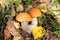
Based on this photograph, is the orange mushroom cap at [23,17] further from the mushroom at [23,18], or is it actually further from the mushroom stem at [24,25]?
the mushroom stem at [24,25]

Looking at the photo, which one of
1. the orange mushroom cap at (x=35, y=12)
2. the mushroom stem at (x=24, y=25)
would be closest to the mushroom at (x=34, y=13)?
the orange mushroom cap at (x=35, y=12)

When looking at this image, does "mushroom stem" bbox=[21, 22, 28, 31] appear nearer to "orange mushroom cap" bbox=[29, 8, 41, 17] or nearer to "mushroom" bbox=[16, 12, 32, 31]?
"mushroom" bbox=[16, 12, 32, 31]

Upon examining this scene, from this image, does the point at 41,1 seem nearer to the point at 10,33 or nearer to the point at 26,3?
the point at 26,3

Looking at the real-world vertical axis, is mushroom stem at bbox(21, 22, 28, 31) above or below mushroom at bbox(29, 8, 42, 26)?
below

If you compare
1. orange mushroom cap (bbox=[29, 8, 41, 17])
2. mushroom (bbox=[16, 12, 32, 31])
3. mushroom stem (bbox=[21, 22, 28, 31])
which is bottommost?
mushroom stem (bbox=[21, 22, 28, 31])

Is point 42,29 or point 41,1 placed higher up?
point 41,1

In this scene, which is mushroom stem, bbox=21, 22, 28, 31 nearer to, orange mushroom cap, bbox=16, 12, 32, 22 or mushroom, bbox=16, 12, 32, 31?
mushroom, bbox=16, 12, 32, 31

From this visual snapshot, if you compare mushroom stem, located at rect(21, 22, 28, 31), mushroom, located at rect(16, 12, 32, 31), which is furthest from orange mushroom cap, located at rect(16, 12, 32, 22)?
mushroom stem, located at rect(21, 22, 28, 31)

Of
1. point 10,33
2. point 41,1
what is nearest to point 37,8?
point 41,1

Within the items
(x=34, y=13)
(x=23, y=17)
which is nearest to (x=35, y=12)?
(x=34, y=13)

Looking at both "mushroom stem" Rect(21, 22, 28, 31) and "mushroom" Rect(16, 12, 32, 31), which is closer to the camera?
"mushroom" Rect(16, 12, 32, 31)

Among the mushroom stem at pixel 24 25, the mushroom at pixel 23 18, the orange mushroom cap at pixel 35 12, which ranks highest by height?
the orange mushroom cap at pixel 35 12
